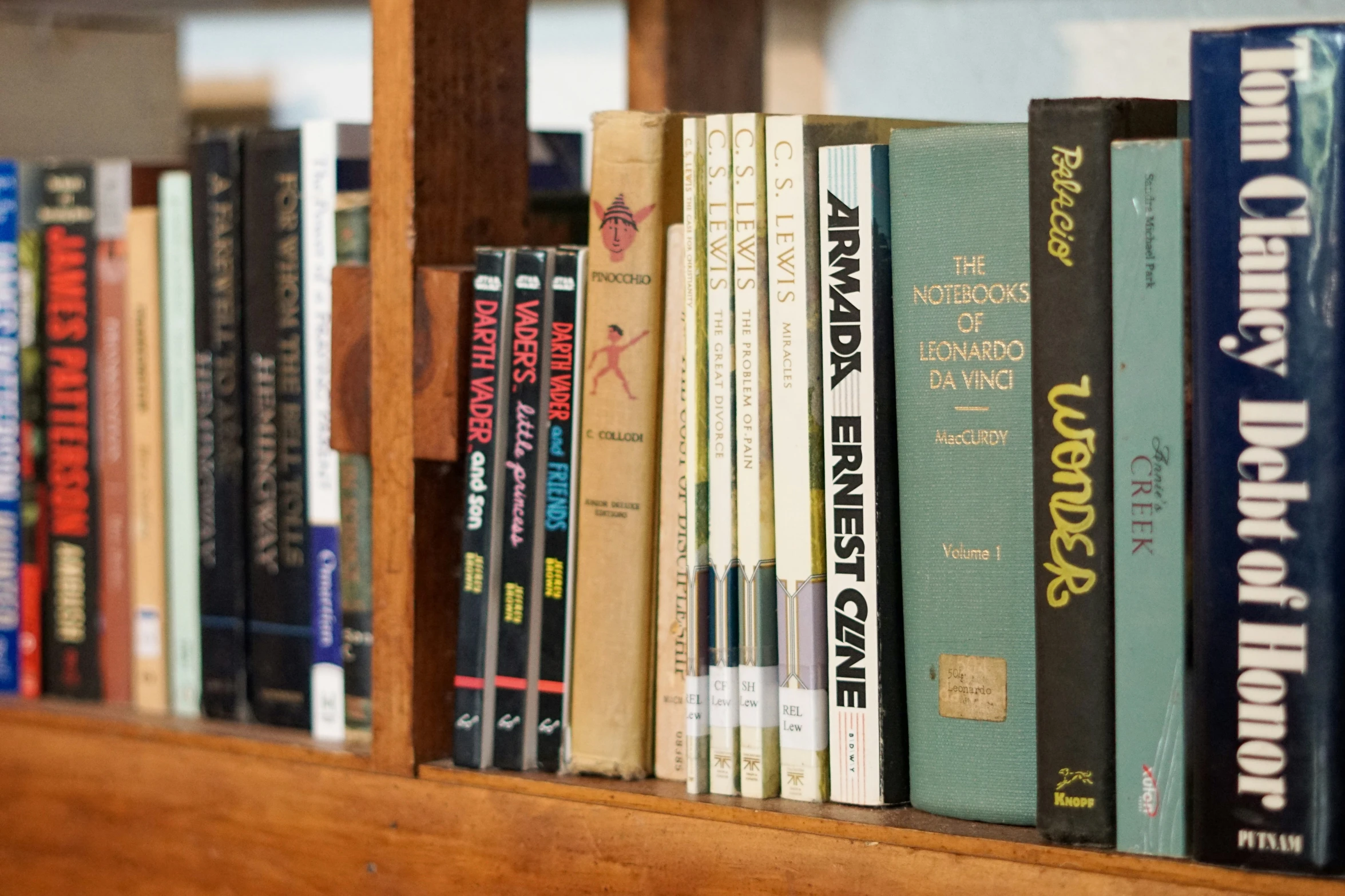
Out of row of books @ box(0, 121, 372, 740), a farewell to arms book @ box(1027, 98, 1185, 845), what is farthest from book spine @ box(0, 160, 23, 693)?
a farewell to arms book @ box(1027, 98, 1185, 845)

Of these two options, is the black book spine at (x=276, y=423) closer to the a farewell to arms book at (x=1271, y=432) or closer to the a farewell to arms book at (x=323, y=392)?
the a farewell to arms book at (x=323, y=392)

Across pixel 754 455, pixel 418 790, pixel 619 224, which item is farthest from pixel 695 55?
pixel 418 790

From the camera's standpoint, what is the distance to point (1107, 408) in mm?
661

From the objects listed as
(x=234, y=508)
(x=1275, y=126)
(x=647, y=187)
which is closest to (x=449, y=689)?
(x=234, y=508)

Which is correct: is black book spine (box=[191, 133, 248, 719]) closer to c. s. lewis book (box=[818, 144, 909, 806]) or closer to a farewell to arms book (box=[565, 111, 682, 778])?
a farewell to arms book (box=[565, 111, 682, 778])

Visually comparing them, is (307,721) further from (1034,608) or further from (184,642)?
(1034,608)

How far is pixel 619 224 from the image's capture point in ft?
2.59

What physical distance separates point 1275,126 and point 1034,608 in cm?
24

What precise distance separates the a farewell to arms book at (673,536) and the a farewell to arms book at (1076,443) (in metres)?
0.20

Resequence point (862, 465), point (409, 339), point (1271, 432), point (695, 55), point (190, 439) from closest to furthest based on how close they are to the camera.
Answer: point (1271, 432) → point (862, 465) → point (409, 339) → point (190, 439) → point (695, 55)

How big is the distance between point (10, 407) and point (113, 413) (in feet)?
0.28

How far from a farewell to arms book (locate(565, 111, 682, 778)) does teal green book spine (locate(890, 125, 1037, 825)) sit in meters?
0.14

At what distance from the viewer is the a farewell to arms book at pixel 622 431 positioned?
0.79 m

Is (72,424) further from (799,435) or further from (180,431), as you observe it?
(799,435)
